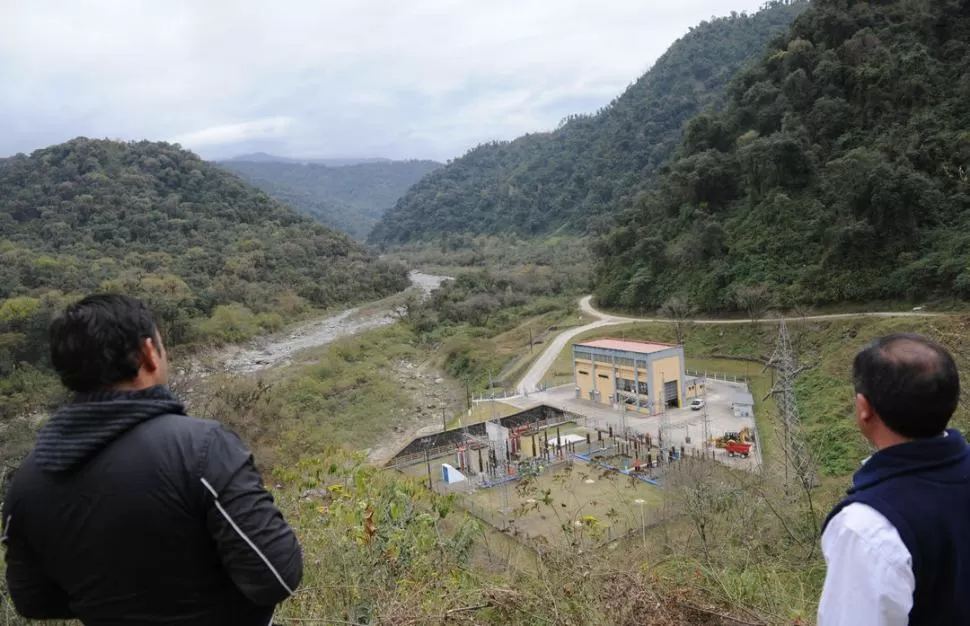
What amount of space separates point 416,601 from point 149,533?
149 cm

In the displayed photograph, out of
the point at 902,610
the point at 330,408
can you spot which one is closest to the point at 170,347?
the point at 330,408

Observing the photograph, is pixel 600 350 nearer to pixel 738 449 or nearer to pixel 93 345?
pixel 738 449

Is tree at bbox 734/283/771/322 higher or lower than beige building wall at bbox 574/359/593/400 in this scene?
higher

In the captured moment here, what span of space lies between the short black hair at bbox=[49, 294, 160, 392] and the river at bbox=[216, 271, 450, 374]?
2213cm

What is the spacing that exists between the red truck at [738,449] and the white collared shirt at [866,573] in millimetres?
13228

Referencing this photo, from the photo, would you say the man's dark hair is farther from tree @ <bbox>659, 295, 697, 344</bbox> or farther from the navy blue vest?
tree @ <bbox>659, 295, 697, 344</bbox>

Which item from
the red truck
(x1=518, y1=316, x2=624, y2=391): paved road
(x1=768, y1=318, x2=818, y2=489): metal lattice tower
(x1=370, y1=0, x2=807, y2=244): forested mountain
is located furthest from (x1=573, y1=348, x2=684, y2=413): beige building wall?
(x1=370, y1=0, x2=807, y2=244): forested mountain

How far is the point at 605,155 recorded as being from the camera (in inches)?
2400

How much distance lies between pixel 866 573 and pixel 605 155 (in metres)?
62.9

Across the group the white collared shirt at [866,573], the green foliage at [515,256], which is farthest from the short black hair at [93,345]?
the green foliage at [515,256]

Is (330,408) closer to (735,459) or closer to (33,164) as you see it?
(735,459)

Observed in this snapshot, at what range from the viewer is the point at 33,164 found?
44875 mm

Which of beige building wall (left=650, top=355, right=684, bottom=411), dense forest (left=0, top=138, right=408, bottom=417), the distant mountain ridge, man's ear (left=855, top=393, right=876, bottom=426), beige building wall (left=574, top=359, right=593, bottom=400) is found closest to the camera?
man's ear (left=855, top=393, right=876, bottom=426)

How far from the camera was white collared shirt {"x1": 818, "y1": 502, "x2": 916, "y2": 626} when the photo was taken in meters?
1.17
